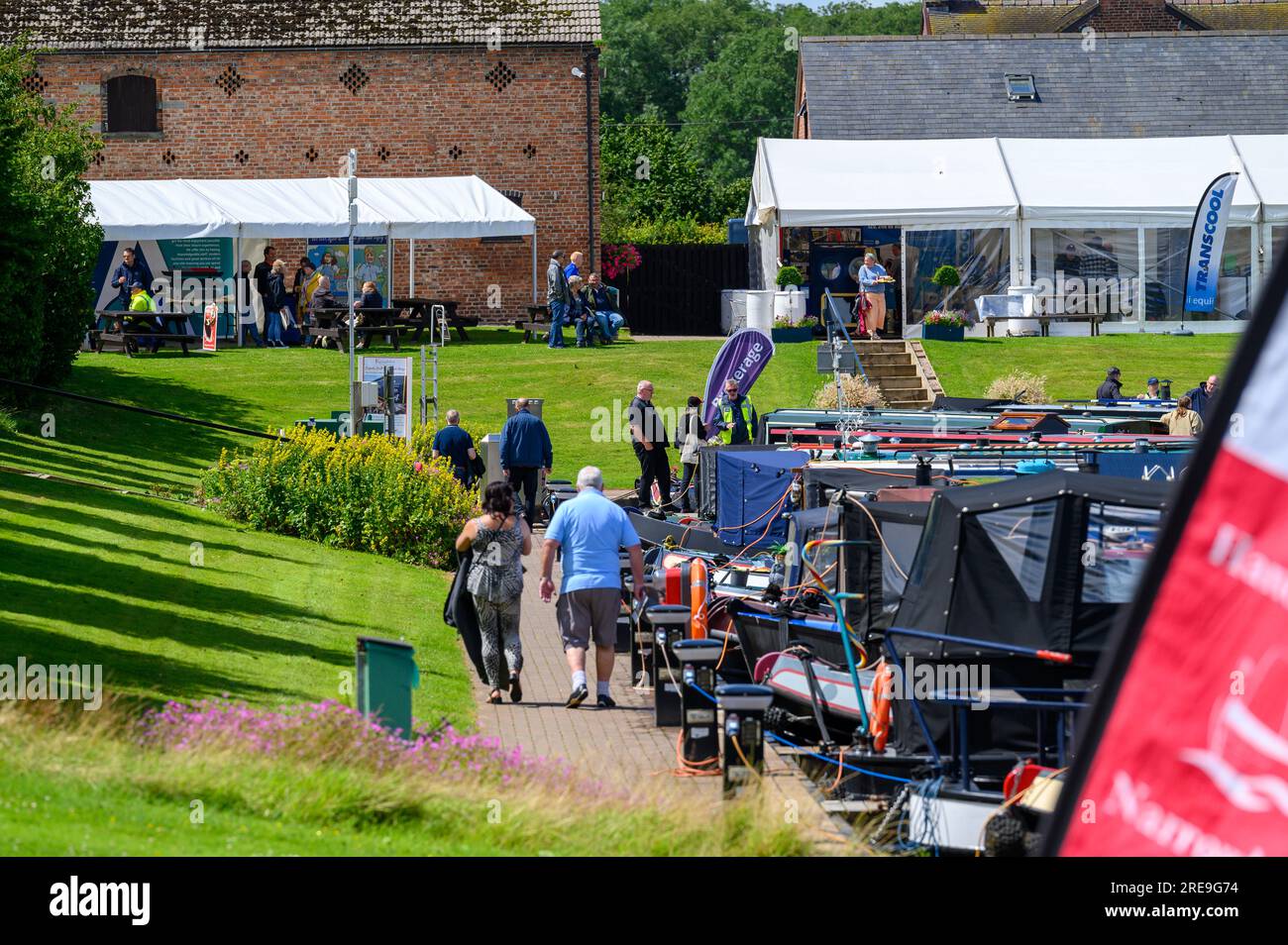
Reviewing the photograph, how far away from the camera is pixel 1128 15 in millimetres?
62812

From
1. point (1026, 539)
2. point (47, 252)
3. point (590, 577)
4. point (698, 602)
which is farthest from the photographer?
point (47, 252)

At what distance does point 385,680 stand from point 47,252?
58.8 feet

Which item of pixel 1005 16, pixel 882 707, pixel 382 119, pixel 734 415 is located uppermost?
pixel 1005 16

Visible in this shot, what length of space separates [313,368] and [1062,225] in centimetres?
1668

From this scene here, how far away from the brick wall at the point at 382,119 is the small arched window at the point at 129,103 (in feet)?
0.71

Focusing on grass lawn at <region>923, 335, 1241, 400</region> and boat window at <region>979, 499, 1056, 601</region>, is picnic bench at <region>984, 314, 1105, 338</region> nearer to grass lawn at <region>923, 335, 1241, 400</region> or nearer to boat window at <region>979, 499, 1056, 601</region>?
grass lawn at <region>923, 335, 1241, 400</region>

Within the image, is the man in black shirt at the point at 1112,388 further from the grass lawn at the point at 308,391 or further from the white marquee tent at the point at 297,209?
the white marquee tent at the point at 297,209

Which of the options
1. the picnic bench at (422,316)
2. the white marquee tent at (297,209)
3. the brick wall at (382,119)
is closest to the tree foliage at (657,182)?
Result: the brick wall at (382,119)

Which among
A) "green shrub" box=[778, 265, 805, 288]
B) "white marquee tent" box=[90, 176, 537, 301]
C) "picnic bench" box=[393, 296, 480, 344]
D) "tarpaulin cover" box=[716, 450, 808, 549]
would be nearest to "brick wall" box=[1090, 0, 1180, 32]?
"green shrub" box=[778, 265, 805, 288]

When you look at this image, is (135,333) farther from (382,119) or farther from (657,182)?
(657,182)

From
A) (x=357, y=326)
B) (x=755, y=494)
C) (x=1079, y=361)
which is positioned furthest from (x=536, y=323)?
(x=755, y=494)

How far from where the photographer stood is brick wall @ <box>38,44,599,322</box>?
4219cm

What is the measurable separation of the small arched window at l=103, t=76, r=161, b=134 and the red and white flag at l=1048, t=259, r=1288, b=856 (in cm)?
4311
